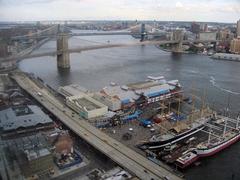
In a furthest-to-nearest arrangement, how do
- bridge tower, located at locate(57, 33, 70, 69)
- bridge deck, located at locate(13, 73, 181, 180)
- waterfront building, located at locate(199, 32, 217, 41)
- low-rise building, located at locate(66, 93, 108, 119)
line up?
waterfront building, located at locate(199, 32, 217, 41), bridge tower, located at locate(57, 33, 70, 69), low-rise building, located at locate(66, 93, 108, 119), bridge deck, located at locate(13, 73, 181, 180)

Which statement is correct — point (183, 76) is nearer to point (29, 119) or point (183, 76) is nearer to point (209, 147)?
point (209, 147)

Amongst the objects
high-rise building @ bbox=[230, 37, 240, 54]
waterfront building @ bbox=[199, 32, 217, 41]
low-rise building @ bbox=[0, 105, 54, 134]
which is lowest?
low-rise building @ bbox=[0, 105, 54, 134]

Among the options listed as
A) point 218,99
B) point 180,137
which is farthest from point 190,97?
point 180,137

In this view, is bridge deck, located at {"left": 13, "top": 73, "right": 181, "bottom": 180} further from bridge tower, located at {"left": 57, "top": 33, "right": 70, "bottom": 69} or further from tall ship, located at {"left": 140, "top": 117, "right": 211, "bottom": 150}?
bridge tower, located at {"left": 57, "top": 33, "right": 70, "bottom": 69}

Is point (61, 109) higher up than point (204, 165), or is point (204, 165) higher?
point (61, 109)

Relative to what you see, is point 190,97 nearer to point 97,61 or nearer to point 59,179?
point 59,179

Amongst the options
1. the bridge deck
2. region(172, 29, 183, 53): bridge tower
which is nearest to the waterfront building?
region(172, 29, 183, 53): bridge tower

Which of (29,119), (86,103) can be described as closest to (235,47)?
(86,103)

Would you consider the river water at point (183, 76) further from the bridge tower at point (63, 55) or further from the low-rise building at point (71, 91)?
the low-rise building at point (71, 91)
